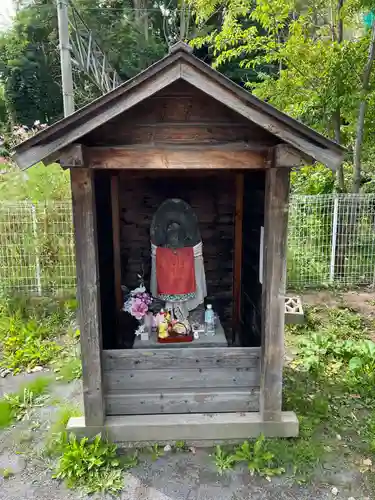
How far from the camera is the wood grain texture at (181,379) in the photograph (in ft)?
11.0

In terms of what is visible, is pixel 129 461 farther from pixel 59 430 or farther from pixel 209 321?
pixel 209 321

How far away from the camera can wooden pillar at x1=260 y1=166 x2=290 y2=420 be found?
301 cm

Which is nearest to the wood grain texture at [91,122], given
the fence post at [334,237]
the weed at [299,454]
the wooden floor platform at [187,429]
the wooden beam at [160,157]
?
the wooden beam at [160,157]

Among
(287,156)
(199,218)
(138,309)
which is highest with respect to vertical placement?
(287,156)

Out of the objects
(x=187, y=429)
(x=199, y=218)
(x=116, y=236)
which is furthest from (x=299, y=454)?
(x=116, y=236)

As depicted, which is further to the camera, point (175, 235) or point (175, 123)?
point (175, 235)

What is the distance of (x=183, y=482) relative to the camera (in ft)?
9.56

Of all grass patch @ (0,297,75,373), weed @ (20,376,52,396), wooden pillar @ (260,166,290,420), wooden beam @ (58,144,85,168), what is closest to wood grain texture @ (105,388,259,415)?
wooden pillar @ (260,166,290,420)

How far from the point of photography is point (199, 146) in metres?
2.87

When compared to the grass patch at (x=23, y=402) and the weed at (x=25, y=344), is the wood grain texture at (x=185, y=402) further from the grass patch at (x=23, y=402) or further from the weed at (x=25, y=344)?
the weed at (x=25, y=344)

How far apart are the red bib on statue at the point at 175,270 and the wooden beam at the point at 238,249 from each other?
2.23 ft

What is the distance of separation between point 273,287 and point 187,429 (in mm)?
1380

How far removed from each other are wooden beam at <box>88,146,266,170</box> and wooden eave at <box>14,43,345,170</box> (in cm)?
23

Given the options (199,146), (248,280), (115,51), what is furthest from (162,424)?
(115,51)
